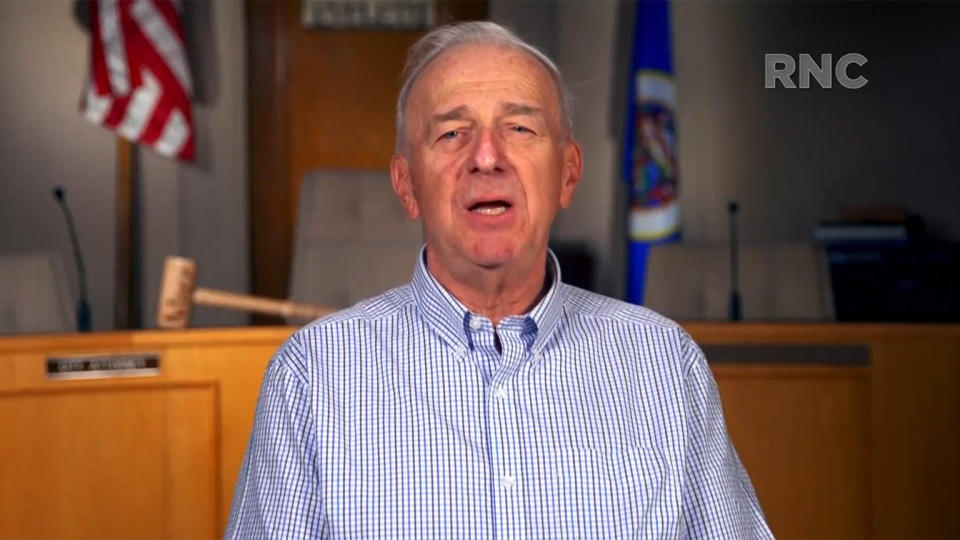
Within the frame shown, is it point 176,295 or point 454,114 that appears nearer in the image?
point 454,114

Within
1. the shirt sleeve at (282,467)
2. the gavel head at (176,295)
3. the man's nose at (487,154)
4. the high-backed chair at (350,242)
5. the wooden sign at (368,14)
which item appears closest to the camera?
the shirt sleeve at (282,467)

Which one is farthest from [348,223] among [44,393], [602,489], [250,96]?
[602,489]

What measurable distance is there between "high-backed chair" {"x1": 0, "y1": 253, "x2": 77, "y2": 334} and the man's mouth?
1.89m

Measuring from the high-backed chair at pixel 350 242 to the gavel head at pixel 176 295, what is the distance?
0.58 metres

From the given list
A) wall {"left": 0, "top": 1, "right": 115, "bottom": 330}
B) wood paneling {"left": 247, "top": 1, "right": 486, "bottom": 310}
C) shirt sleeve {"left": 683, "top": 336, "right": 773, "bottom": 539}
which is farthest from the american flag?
shirt sleeve {"left": 683, "top": 336, "right": 773, "bottom": 539}

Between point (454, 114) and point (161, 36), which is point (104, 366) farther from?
point (161, 36)

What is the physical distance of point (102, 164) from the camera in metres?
4.89

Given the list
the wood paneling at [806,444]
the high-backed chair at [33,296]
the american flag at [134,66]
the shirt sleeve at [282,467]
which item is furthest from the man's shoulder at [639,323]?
the american flag at [134,66]

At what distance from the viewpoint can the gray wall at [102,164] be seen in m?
4.76

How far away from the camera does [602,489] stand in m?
1.20

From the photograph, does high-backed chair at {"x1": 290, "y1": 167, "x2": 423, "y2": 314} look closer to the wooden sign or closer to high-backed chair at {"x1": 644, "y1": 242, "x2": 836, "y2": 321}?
high-backed chair at {"x1": 644, "y1": 242, "x2": 836, "y2": 321}

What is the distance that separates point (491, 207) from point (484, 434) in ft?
0.82

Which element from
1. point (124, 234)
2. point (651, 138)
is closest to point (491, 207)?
point (651, 138)

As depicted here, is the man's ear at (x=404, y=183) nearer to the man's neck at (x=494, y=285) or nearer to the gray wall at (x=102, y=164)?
the man's neck at (x=494, y=285)
